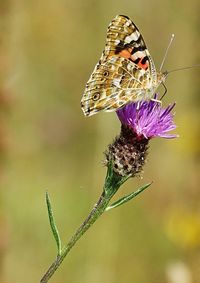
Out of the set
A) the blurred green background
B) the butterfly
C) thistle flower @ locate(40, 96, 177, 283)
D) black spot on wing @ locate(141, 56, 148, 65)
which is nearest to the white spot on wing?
the butterfly

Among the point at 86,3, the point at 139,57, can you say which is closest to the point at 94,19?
the point at 86,3

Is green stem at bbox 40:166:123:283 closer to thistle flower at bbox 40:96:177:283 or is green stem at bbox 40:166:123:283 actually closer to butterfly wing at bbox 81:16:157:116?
thistle flower at bbox 40:96:177:283

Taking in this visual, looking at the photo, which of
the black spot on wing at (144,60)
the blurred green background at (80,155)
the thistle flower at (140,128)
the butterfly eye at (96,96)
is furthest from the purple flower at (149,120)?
the blurred green background at (80,155)

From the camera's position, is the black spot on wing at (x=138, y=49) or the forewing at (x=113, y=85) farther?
the black spot on wing at (x=138, y=49)

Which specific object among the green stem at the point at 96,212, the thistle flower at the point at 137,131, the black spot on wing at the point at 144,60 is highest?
→ the black spot on wing at the point at 144,60

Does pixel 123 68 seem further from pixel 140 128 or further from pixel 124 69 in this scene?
pixel 140 128

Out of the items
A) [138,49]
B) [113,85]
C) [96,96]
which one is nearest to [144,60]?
[138,49]

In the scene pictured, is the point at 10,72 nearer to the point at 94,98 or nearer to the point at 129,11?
the point at 94,98

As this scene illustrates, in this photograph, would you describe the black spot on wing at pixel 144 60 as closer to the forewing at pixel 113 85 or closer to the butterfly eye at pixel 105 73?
the forewing at pixel 113 85
